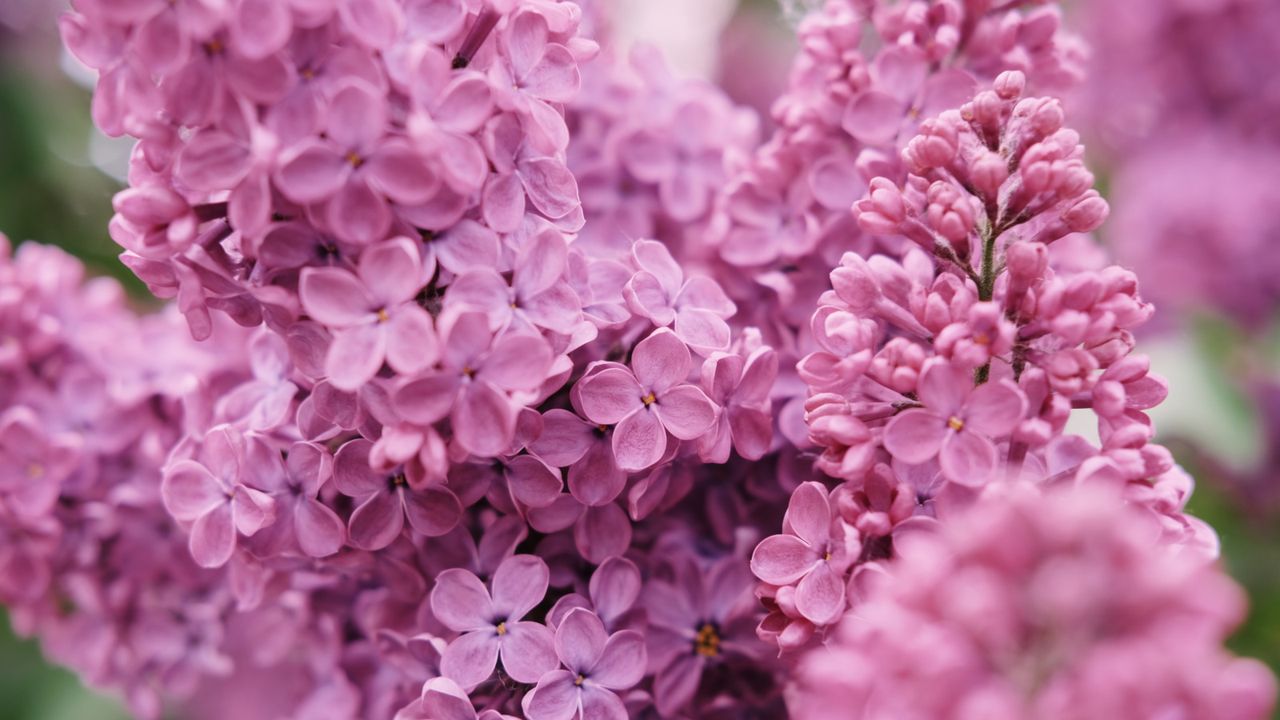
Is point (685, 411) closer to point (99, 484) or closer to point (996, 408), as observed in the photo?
point (996, 408)

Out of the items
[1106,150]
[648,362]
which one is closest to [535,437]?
[648,362]

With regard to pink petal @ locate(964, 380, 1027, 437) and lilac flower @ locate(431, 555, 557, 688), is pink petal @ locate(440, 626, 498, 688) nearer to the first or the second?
lilac flower @ locate(431, 555, 557, 688)

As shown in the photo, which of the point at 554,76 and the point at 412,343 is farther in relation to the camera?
the point at 554,76

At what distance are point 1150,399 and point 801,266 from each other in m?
0.22

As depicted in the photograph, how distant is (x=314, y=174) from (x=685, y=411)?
0.21 m

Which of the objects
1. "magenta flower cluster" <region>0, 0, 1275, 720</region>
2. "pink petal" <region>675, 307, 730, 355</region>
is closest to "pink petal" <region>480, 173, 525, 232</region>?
"magenta flower cluster" <region>0, 0, 1275, 720</region>

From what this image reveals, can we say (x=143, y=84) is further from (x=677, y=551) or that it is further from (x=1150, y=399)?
(x=1150, y=399)

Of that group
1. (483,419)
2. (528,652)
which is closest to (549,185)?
(483,419)

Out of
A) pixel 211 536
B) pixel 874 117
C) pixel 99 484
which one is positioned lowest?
pixel 99 484

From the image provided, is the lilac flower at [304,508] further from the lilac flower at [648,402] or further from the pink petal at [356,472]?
the lilac flower at [648,402]

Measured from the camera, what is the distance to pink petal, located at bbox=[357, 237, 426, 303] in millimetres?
492

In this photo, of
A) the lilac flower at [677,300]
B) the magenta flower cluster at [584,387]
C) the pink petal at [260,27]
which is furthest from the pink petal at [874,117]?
the pink petal at [260,27]

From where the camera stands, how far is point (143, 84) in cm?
51

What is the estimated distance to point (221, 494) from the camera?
2.00 ft
